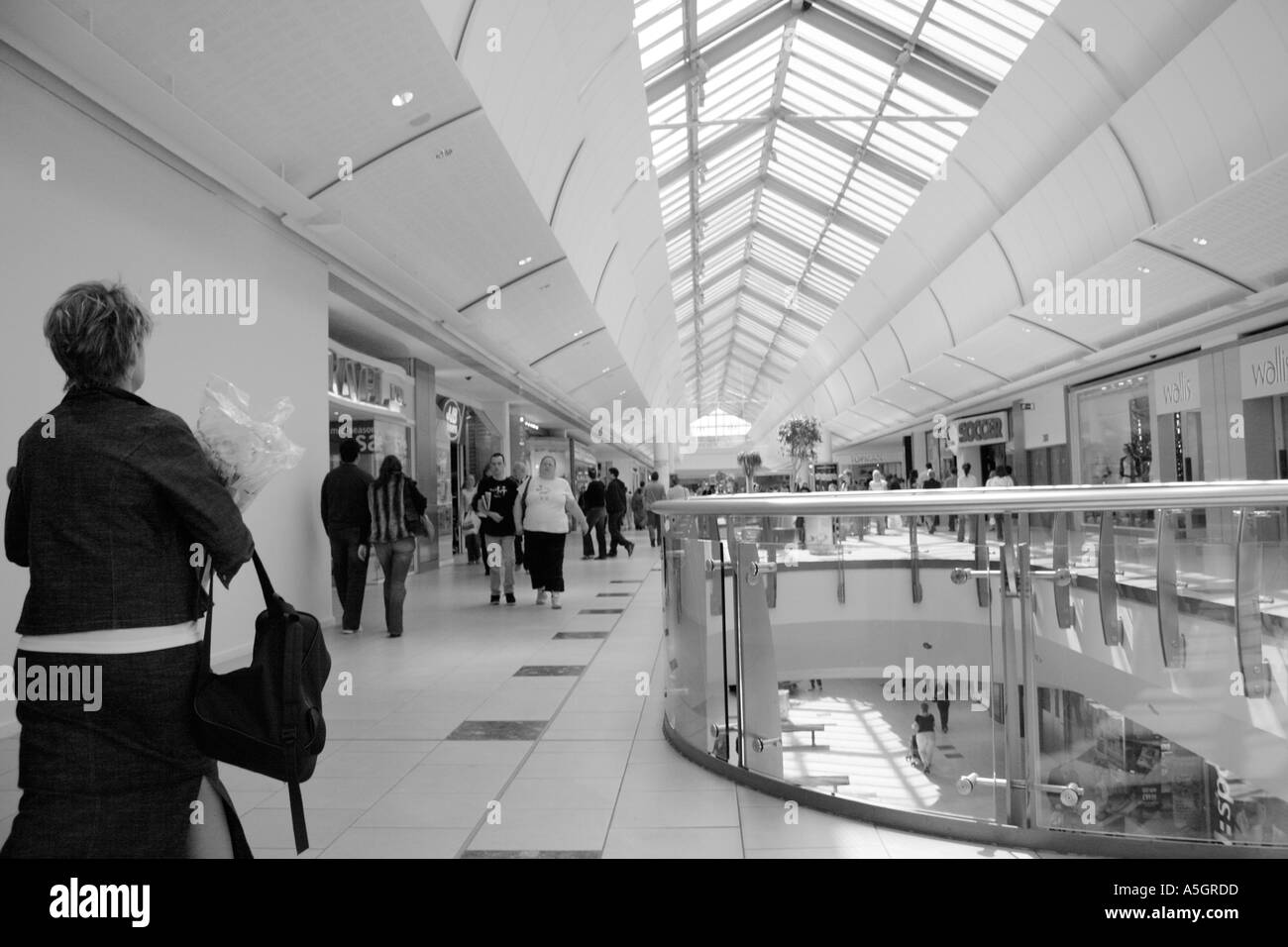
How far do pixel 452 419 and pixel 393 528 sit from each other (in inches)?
423

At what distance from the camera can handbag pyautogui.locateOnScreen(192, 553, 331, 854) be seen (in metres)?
1.90

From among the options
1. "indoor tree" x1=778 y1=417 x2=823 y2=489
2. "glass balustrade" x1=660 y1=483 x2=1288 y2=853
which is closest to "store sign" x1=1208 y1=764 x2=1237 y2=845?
"glass balustrade" x1=660 y1=483 x2=1288 y2=853

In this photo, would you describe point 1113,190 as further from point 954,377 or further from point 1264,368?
point 954,377

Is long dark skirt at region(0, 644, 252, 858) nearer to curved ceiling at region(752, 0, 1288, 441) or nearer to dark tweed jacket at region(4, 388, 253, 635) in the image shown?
dark tweed jacket at region(4, 388, 253, 635)

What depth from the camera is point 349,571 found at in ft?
26.8

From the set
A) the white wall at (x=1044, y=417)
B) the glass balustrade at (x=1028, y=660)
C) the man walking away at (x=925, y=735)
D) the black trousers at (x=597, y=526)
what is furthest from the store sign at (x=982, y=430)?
the man walking away at (x=925, y=735)

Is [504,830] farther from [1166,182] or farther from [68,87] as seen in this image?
[1166,182]

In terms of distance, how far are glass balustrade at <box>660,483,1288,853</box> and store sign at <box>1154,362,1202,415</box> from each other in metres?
12.7

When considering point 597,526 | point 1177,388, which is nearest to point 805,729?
point 597,526

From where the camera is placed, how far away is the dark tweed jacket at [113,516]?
6.13ft

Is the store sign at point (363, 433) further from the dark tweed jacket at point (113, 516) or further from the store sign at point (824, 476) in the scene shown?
the store sign at point (824, 476)

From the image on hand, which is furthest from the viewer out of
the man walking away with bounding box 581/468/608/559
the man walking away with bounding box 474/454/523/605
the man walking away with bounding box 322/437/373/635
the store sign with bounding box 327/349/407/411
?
the man walking away with bounding box 581/468/608/559

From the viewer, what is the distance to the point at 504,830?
131 inches
